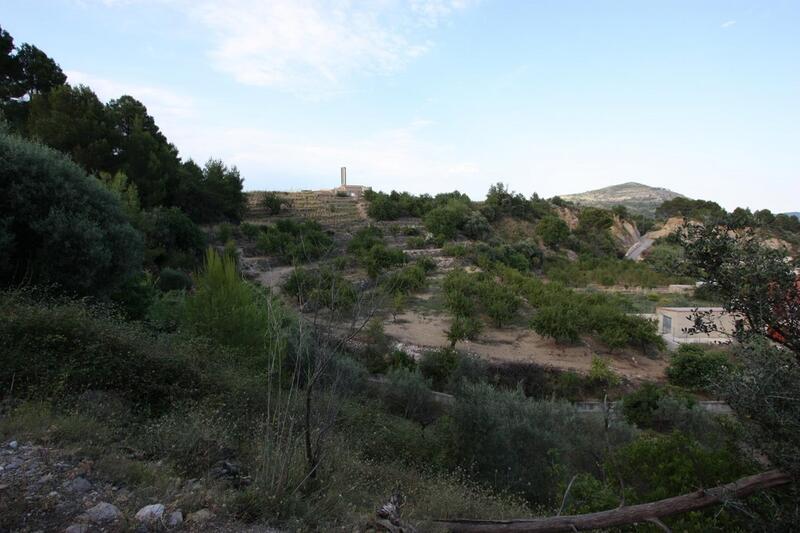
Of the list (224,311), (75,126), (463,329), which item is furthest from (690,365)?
(75,126)

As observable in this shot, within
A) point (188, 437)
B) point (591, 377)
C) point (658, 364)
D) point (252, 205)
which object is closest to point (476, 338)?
point (591, 377)

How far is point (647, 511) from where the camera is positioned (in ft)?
8.39

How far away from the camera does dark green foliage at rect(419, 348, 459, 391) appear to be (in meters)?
11.8

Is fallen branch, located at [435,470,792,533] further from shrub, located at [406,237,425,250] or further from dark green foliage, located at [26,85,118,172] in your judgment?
shrub, located at [406,237,425,250]

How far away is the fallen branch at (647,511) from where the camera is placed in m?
2.54

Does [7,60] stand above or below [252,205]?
above

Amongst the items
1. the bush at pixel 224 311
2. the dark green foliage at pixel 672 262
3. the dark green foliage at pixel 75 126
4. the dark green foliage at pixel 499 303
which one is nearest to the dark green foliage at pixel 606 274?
the dark green foliage at pixel 499 303

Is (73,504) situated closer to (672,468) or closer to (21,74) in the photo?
(672,468)

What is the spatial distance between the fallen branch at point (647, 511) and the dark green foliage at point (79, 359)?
3.87 m

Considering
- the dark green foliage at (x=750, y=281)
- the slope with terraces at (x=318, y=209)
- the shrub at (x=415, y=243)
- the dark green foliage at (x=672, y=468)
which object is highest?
the slope with terraces at (x=318, y=209)

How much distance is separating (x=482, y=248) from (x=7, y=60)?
87.5 feet

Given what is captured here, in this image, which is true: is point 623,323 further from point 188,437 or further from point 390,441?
point 188,437

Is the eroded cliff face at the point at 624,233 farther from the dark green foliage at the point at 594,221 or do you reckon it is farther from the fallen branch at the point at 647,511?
the fallen branch at the point at 647,511

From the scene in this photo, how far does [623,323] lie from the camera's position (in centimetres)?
1554
